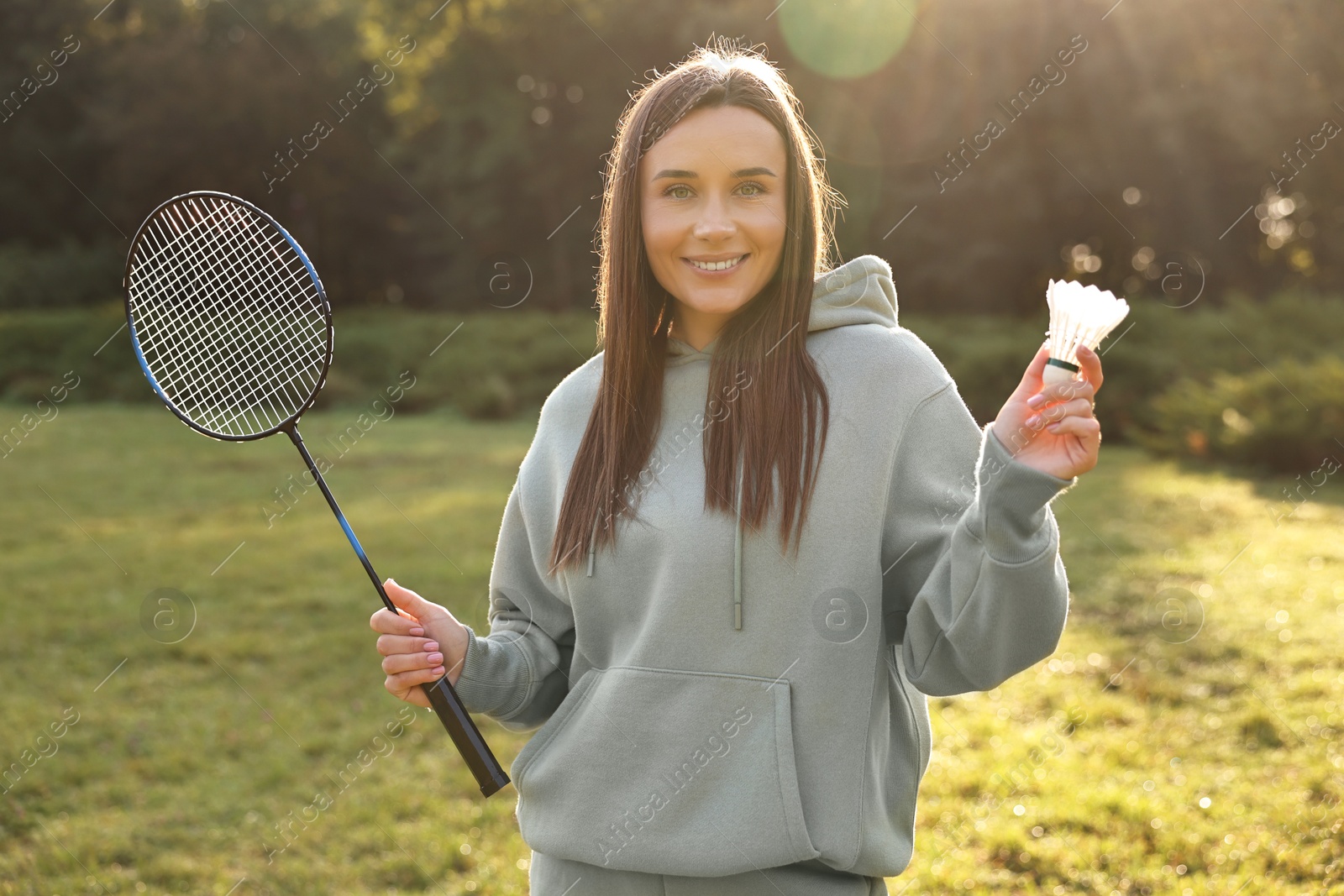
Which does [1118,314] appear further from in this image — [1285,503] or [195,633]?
[1285,503]

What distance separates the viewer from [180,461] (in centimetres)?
1163

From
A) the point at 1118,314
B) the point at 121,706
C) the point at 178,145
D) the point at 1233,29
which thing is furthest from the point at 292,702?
the point at 178,145

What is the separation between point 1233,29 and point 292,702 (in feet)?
60.4

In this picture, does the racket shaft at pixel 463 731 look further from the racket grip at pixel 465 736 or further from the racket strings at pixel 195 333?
the racket strings at pixel 195 333

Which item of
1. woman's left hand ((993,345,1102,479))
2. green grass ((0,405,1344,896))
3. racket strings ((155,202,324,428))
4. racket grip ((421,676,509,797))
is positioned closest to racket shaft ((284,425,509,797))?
racket grip ((421,676,509,797))

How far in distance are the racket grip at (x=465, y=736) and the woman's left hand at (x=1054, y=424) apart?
1011 millimetres

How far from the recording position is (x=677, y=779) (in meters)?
1.82

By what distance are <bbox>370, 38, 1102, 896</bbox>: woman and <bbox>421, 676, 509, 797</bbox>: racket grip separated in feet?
0.11

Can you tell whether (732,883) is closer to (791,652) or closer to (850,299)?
(791,652)

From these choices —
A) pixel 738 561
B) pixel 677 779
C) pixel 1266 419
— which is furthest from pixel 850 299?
pixel 1266 419

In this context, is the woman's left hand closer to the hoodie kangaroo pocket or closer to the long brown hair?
the long brown hair

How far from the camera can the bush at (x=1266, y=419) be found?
10156 mm

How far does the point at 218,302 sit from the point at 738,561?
59.0 inches

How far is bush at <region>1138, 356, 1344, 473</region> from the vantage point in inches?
400
